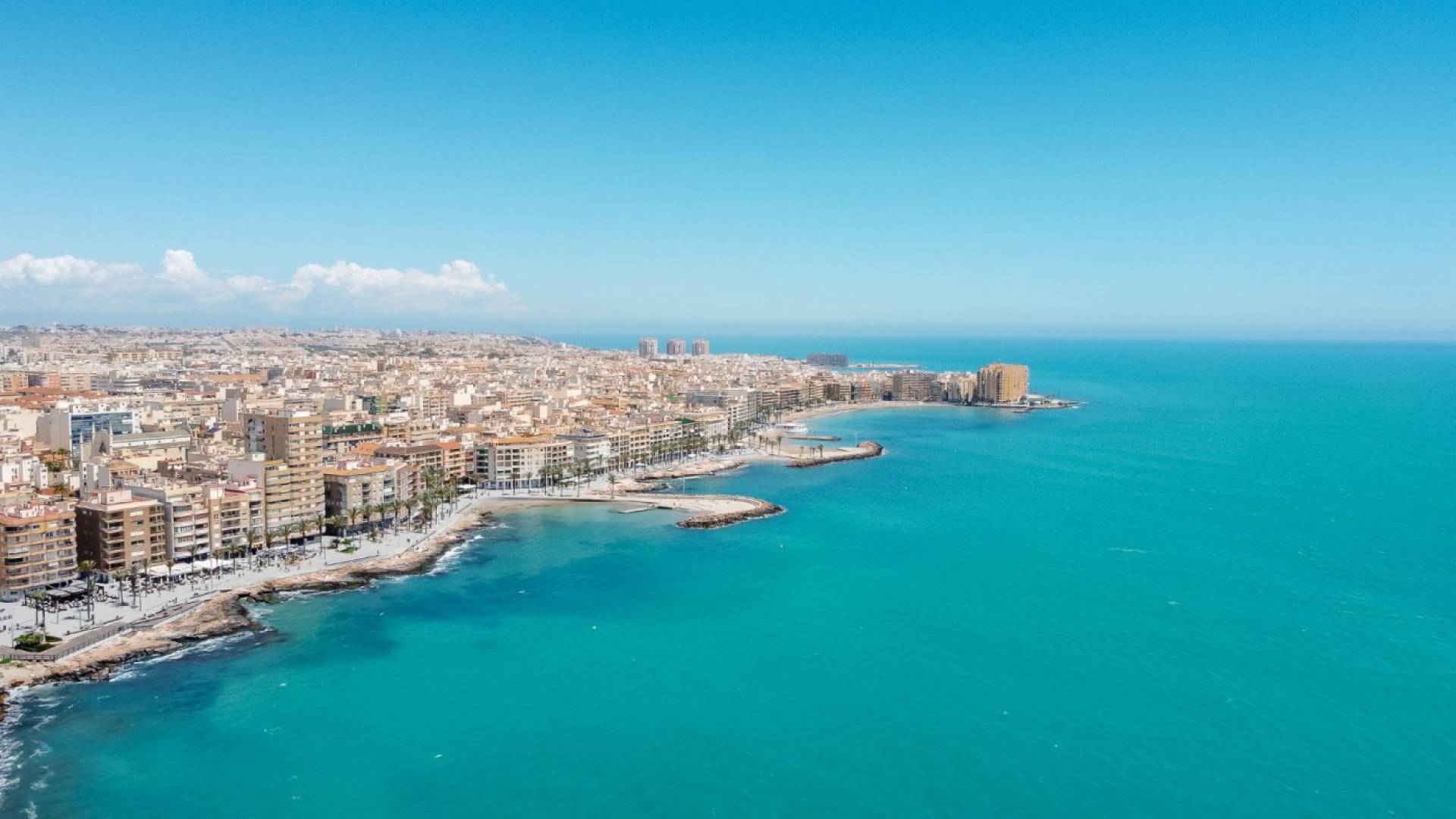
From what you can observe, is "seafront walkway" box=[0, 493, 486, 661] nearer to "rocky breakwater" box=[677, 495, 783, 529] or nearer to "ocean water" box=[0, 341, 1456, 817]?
"ocean water" box=[0, 341, 1456, 817]

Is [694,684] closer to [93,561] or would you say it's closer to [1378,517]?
[93,561]

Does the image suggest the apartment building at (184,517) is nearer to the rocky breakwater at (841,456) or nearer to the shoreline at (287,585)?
→ the shoreline at (287,585)

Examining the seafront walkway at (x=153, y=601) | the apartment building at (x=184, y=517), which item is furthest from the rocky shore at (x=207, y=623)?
the apartment building at (x=184, y=517)

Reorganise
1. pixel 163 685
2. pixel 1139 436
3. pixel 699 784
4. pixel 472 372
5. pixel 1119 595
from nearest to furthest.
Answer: pixel 699 784, pixel 163 685, pixel 1119 595, pixel 1139 436, pixel 472 372

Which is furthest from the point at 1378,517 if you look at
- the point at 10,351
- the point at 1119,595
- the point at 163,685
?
the point at 10,351

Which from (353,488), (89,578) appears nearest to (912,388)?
(353,488)

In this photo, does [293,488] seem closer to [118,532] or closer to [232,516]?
[232,516]
